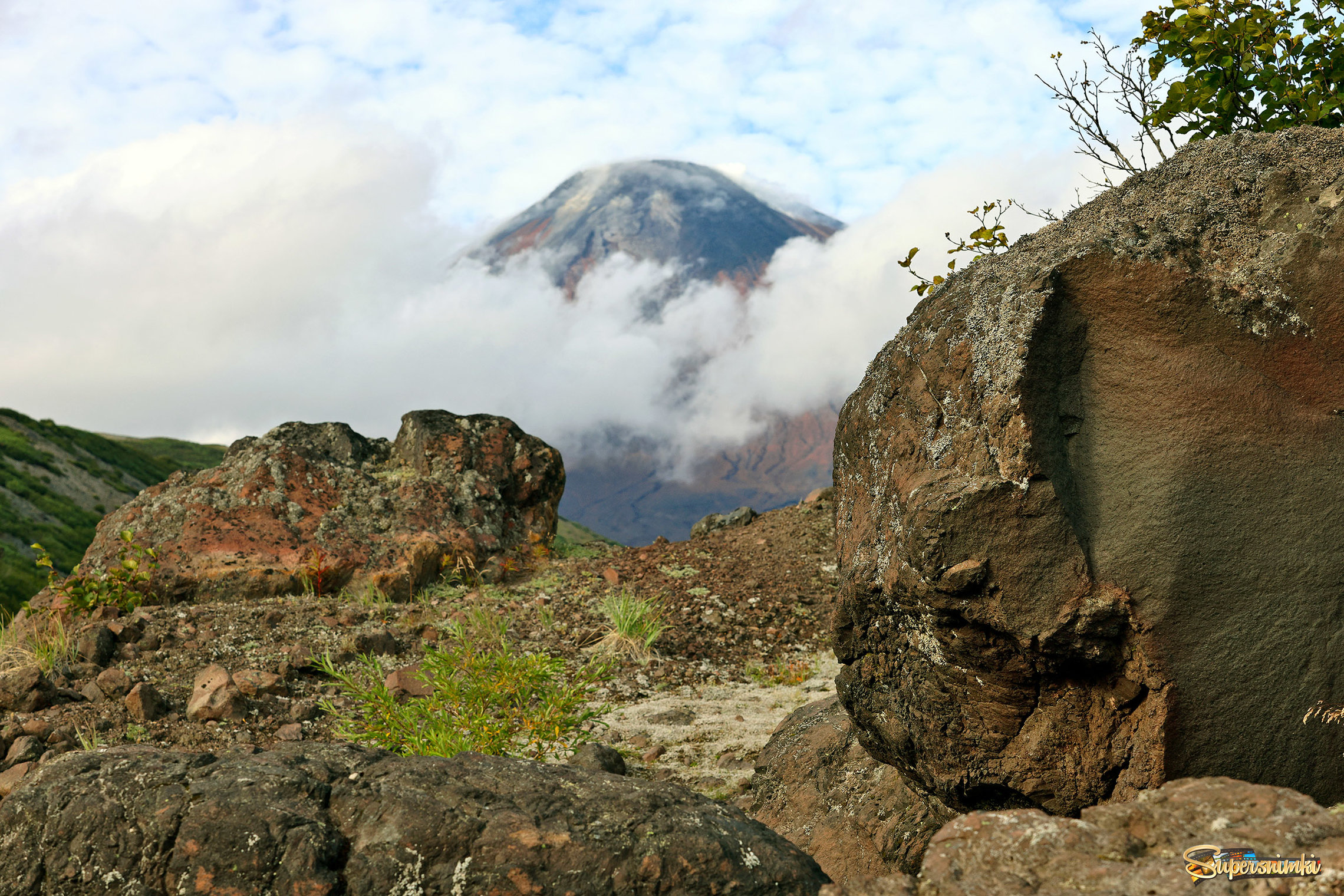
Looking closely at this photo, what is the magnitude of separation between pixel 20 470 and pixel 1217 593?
103 ft

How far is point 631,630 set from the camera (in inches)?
315

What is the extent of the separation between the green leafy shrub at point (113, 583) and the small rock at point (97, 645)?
4.44ft

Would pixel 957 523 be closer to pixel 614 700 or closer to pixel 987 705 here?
pixel 987 705

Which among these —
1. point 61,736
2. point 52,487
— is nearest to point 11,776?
point 61,736

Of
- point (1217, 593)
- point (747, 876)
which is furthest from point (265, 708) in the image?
point (1217, 593)

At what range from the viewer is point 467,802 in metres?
2.50

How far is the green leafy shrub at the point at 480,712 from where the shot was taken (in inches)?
188

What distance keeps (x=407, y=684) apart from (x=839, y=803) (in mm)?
3471

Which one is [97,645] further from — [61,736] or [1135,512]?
[1135,512]

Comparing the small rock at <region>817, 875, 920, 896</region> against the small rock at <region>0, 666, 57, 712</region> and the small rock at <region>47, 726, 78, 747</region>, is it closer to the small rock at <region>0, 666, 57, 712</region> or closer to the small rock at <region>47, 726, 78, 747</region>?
the small rock at <region>47, 726, 78, 747</region>

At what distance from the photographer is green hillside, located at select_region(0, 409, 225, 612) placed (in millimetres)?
18984

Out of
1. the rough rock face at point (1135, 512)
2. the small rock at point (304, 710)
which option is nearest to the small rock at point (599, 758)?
the rough rock face at point (1135, 512)

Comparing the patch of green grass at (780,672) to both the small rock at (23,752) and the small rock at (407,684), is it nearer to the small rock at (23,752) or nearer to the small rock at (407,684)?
the small rock at (407,684)

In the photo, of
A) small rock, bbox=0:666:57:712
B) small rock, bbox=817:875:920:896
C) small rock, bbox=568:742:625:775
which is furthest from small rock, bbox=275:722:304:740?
small rock, bbox=817:875:920:896
